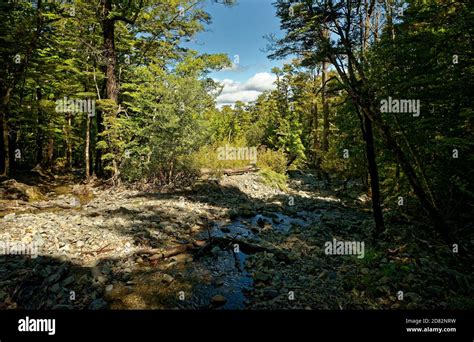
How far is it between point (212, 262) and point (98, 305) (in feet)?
7.18

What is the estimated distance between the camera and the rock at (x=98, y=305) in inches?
152

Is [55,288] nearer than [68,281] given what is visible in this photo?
Yes

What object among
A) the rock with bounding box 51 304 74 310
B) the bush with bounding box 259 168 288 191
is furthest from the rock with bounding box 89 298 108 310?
the bush with bounding box 259 168 288 191

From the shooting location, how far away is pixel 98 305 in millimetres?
3904

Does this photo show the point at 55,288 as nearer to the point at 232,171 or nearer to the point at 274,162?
the point at 232,171

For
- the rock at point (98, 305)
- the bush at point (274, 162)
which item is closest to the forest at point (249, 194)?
the rock at point (98, 305)

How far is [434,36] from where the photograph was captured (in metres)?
5.39

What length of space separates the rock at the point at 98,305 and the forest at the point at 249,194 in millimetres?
19

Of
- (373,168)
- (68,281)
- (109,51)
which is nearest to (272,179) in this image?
(373,168)

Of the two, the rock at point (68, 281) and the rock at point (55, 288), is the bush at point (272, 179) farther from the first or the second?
the rock at point (55, 288)

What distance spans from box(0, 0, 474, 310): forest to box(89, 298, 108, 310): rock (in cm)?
2

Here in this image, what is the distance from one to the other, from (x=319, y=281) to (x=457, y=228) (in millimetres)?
4348

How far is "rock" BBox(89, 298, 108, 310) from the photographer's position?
3.86 metres

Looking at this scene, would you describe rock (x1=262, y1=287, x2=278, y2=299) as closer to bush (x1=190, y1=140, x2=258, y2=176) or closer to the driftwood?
bush (x1=190, y1=140, x2=258, y2=176)
